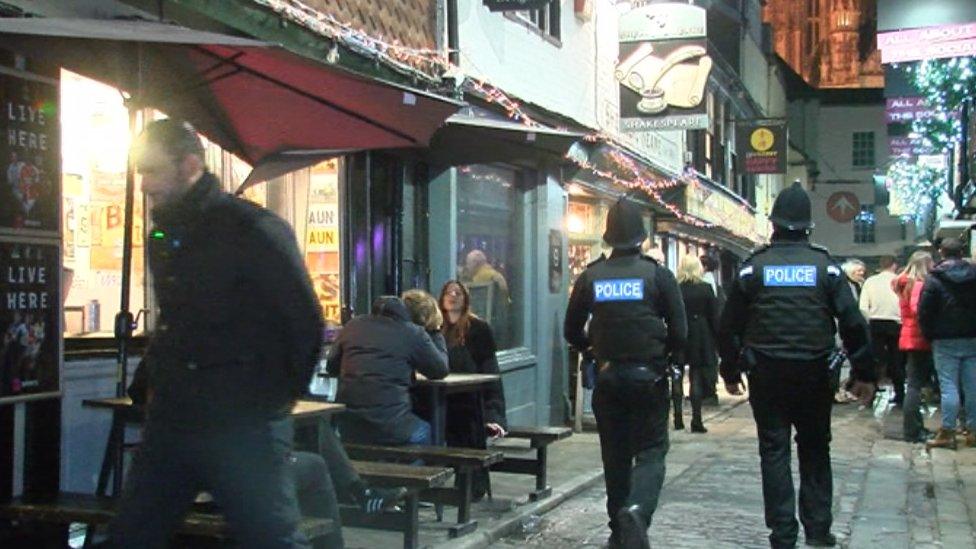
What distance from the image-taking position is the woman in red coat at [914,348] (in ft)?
37.1

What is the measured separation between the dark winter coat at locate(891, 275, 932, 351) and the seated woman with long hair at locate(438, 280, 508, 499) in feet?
14.7

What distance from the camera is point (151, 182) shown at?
387 centimetres

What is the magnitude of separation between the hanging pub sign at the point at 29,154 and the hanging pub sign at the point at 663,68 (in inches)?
340

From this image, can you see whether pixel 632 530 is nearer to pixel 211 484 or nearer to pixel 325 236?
pixel 211 484

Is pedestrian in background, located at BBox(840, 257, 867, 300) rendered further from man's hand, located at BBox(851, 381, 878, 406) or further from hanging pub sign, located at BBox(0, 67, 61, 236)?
hanging pub sign, located at BBox(0, 67, 61, 236)

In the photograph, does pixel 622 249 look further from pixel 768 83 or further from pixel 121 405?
pixel 768 83

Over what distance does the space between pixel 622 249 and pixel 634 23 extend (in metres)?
8.34

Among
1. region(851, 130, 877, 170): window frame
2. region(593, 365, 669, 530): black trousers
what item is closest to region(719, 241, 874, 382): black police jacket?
region(593, 365, 669, 530): black trousers

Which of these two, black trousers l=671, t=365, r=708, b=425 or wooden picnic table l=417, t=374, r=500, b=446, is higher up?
wooden picnic table l=417, t=374, r=500, b=446

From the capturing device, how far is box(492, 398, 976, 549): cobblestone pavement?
7.30 meters

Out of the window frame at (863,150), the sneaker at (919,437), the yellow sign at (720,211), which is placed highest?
the window frame at (863,150)

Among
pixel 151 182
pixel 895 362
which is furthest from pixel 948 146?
pixel 151 182

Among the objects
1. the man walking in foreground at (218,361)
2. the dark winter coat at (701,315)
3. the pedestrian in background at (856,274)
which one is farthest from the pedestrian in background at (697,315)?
the man walking in foreground at (218,361)

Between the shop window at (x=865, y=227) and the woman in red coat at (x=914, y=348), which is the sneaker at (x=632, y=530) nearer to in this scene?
the woman in red coat at (x=914, y=348)
